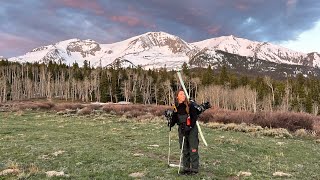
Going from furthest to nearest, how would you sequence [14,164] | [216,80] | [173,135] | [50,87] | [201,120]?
[50,87] < [216,80] < [201,120] < [173,135] < [14,164]

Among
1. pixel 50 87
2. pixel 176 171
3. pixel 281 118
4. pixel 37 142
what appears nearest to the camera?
pixel 176 171

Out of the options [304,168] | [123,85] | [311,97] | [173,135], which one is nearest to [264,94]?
[311,97]

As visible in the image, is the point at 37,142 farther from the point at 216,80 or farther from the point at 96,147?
the point at 216,80

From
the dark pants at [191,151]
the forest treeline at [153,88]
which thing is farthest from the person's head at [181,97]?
the forest treeline at [153,88]

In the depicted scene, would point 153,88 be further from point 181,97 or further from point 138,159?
point 181,97

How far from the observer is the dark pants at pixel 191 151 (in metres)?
14.5

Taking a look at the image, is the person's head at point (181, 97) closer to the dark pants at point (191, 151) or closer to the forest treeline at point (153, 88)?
the dark pants at point (191, 151)

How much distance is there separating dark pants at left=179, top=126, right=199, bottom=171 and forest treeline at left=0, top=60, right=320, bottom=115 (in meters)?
99.2

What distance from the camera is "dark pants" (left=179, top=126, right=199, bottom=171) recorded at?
14477mm

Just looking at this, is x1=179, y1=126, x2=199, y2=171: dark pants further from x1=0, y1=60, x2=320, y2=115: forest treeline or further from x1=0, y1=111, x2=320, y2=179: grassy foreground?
x1=0, y1=60, x2=320, y2=115: forest treeline

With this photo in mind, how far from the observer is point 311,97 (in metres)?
120

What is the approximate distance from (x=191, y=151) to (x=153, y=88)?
12361 centimetres

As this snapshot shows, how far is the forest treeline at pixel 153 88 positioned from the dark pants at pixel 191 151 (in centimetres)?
9920

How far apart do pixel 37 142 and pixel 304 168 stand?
16.7 m
